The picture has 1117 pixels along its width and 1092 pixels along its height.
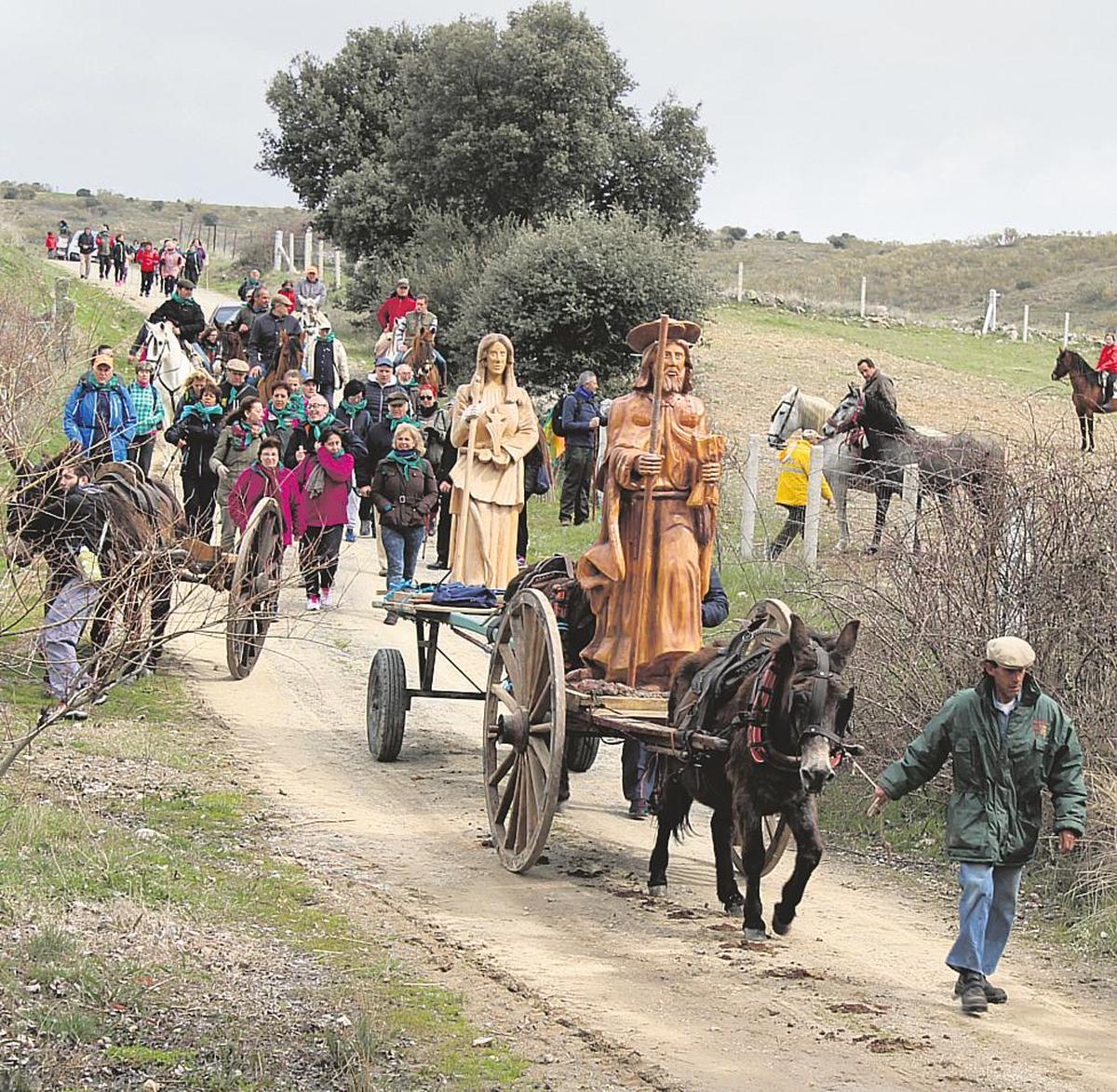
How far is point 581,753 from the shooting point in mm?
12852

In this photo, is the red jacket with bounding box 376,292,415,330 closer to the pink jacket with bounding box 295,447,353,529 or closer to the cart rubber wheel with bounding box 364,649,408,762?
the pink jacket with bounding box 295,447,353,529

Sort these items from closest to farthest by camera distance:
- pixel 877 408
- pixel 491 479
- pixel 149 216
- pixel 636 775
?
pixel 636 775
pixel 491 479
pixel 877 408
pixel 149 216

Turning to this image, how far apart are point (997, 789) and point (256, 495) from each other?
352 inches

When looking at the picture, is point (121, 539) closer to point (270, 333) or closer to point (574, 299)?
point (270, 333)

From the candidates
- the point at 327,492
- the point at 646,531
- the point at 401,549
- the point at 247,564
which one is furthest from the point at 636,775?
the point at 327,492

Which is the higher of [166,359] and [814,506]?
[166,359]

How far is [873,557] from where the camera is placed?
1286 cm

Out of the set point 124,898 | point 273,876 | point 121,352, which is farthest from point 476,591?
point 121,352

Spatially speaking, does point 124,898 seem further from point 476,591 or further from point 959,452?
point 959,452

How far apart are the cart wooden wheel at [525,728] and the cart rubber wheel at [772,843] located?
1149mm

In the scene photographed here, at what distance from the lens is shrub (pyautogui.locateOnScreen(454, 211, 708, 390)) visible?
2814 cm

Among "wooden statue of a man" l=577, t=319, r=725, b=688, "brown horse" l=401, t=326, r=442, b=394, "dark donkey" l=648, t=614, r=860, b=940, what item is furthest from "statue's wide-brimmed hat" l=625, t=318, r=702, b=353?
"brown horse" l=401, t=326, r=442, b=394

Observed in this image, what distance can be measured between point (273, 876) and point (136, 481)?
3.95 m

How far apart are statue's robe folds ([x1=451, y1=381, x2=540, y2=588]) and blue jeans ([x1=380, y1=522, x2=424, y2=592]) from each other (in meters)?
1.44
